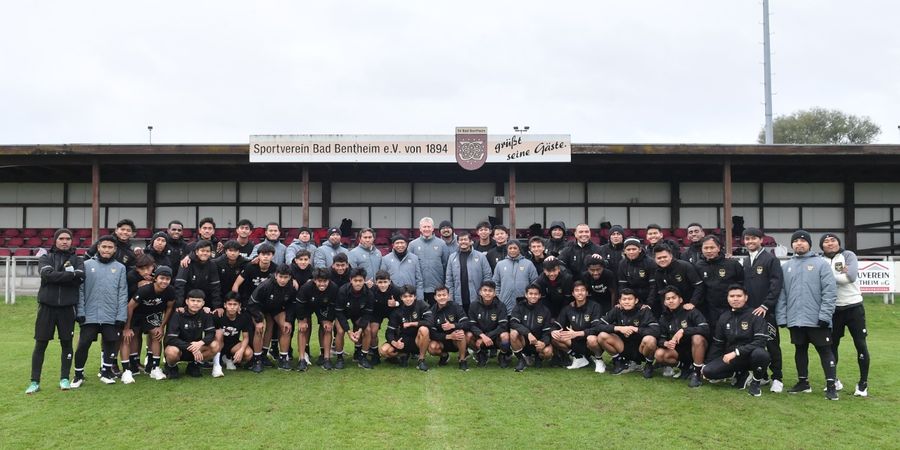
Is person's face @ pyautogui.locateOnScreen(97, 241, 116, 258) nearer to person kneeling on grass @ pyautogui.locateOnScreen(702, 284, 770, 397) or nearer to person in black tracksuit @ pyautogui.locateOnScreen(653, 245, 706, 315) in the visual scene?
person in black tracksuit @ pyautogui.locateOnScreen(653, 245, 706, 315)

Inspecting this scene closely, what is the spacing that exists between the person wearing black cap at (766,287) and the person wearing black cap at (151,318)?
6328 mm

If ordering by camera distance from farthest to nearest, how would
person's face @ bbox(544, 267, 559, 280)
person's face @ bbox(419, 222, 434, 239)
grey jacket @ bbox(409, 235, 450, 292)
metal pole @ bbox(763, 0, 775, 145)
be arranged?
metal pole @ bbox(763, 0, 775, 145) < grey jacket @ bbox(409, 235, 450, 292) < person's face @ bbox(419, 222, 434, 239) < person's face @ bbox(544, 267, 559, 280)

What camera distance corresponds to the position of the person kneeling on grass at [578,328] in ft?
24.4

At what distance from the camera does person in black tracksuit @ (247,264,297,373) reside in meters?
7.36

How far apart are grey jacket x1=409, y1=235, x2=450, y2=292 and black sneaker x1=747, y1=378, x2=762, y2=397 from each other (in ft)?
13.6

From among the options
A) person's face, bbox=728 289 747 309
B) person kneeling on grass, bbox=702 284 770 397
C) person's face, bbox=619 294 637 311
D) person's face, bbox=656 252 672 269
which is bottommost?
person kneeling on grass, bbox=702 284 770 397

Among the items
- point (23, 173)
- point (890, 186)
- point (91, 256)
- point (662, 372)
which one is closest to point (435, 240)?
point (662, 372)

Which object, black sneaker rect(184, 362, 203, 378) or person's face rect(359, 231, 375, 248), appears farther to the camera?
person's face rect(359, 231, 375, 248)

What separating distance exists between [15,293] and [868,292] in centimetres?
1929

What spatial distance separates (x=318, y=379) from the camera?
677cm

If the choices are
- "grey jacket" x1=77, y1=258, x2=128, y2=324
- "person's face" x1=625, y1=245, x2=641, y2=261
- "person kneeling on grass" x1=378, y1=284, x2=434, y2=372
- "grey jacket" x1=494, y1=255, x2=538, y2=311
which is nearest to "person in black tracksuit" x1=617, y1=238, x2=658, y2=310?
"person's face" x1=625, y1=245, x2=641, y2=261

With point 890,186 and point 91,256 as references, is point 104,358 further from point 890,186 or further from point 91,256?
point 890,186

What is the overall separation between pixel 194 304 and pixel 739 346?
5868 mm

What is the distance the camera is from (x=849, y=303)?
6.29 metres
